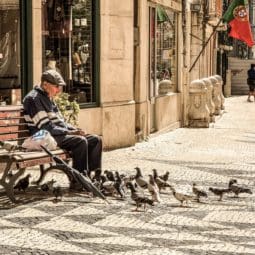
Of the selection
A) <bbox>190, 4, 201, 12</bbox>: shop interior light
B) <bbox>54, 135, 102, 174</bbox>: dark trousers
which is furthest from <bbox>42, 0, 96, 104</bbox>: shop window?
<bbox>190, 4, 201, 12</bbox>: shop interior light

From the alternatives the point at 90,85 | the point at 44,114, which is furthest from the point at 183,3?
the point at 44,114

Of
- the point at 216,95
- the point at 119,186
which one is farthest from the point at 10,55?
the point at 216,95

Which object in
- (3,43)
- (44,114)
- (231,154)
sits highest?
(3,43)

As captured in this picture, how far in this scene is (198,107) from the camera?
2095cm

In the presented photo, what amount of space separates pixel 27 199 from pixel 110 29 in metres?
6.23

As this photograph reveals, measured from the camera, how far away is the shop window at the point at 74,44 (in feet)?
43.4

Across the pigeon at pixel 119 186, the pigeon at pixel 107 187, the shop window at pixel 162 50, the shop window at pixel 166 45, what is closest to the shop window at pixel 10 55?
the pigeon at pixel 107 187

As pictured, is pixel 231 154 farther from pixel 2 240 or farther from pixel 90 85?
pixel 2 240

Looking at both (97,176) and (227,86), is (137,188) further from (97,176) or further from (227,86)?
(227,86)

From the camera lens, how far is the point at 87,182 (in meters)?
8.59

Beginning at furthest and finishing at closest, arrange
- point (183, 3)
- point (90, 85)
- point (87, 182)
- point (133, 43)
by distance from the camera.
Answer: point (183, 3), point (133, 43), point (90, 85), point (87, 182)

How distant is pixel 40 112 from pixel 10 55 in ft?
10.6

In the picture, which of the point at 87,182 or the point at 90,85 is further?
the point at 90,85

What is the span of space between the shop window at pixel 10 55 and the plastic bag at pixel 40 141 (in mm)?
3051
